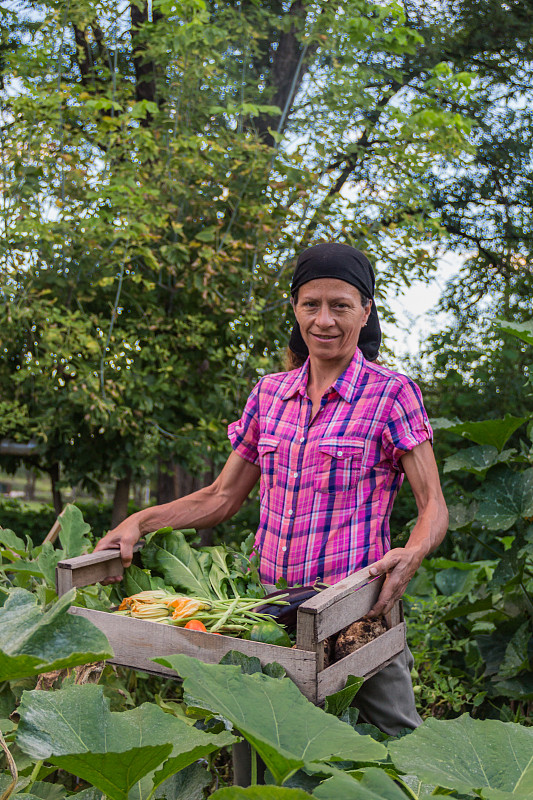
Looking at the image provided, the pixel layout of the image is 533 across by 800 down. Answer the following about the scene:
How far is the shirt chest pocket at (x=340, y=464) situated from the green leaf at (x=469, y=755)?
4.03ft

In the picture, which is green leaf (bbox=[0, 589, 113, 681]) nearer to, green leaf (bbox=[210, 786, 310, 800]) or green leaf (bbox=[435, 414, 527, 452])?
green leaf (bbox=[210, 786, 310, 800])

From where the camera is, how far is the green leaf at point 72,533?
6.96 ft

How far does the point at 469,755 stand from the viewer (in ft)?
2.58

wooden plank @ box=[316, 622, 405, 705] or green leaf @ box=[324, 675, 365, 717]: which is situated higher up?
green leaf @ box=[324, 675, 365, 717]

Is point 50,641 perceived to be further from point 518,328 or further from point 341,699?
point 518,328

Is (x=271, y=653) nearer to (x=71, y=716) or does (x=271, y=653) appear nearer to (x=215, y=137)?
(x=71, y=716)

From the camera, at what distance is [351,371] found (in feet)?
7.15

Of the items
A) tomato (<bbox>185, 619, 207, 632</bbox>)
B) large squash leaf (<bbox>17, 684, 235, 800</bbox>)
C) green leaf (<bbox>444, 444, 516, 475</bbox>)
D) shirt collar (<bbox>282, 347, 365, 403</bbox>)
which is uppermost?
shirt collar (<bbox>282, 347, 365, 403</bbox>)

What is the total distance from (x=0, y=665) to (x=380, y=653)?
3.74 feet

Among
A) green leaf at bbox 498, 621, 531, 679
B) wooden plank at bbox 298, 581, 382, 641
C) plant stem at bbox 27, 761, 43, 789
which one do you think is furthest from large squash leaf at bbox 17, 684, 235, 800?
green leaf at bbox 498, 621, 531, 679

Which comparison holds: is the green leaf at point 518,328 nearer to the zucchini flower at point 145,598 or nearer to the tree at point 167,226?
the zucchini flower at point 145,598

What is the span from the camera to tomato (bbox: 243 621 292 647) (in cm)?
145

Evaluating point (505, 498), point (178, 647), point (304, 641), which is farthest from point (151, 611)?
point (505, 498)

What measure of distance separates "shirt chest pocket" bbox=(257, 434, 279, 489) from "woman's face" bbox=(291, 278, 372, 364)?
0.90 feet
